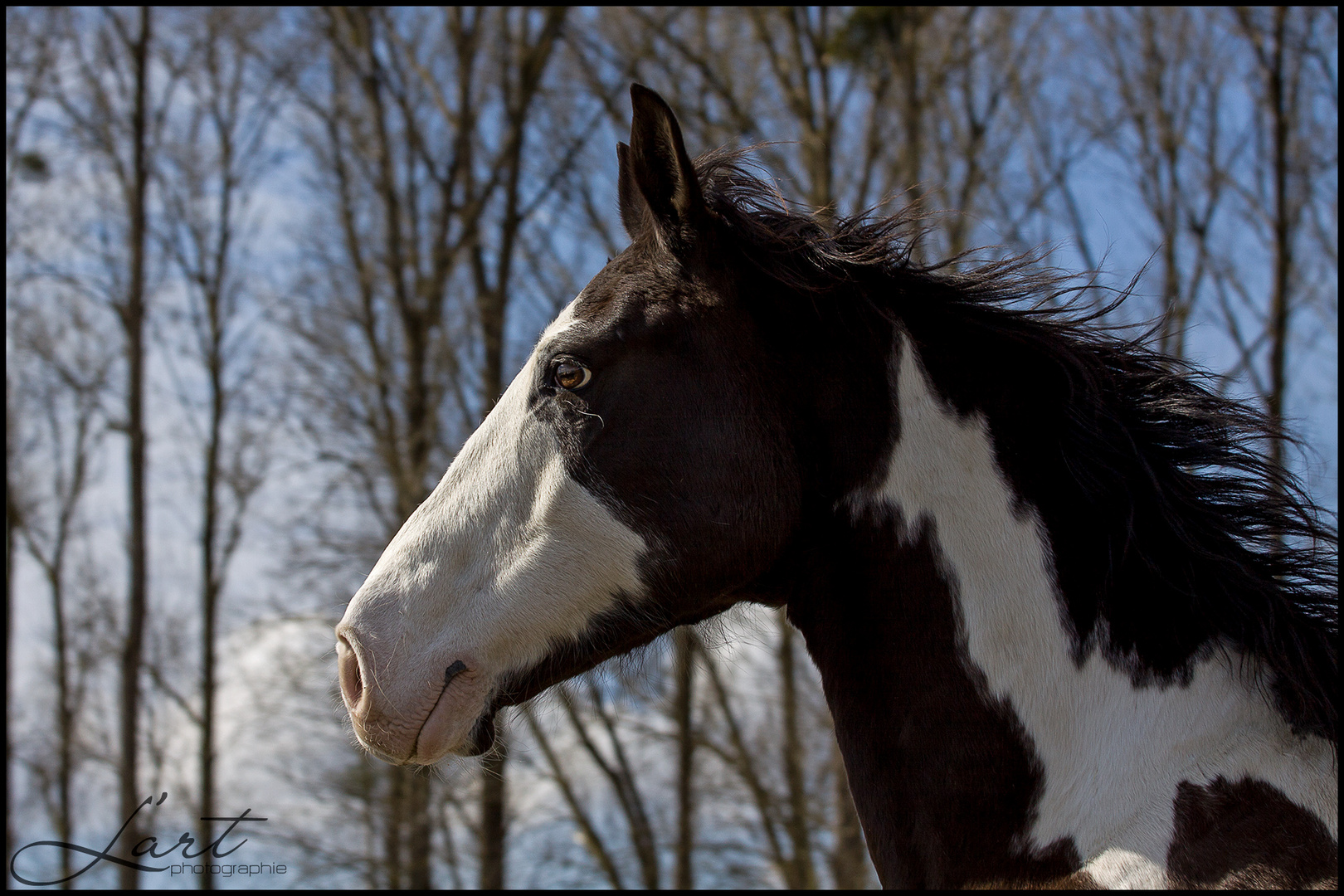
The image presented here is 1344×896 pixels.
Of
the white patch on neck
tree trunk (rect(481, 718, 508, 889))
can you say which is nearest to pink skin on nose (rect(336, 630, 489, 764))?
the white patch on neck

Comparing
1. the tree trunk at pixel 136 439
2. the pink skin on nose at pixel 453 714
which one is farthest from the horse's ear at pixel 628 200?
the tree trunk at pixel 136 439

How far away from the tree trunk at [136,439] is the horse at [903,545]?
11.8 metres

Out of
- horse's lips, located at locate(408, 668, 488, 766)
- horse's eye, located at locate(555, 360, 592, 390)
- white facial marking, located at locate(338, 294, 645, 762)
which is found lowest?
horse's lips, located at locate(408, 668, 488, 766)

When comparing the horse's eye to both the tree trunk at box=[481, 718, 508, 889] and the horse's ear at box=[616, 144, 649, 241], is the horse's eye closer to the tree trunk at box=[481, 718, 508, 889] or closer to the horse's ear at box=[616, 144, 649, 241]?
the horse's ear at box=[616, 144, 649, 241]

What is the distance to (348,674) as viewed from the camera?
7.16ft

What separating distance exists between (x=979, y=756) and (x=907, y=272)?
3.45 feet

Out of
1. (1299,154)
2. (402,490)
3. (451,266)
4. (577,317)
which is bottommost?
(577,317)

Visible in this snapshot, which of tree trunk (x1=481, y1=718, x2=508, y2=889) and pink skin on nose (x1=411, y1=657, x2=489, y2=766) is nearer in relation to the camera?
pink skin on nose (x1=411, y1=657, x2=489, y2=766)

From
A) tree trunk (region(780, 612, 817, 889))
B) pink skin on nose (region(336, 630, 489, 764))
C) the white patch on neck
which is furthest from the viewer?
tree trunk (region(780, 612, 817, 889))

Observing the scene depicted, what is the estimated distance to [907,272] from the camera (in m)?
2.32

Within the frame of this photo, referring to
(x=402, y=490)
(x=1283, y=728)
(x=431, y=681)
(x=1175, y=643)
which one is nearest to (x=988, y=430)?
(x=1175, y=643)

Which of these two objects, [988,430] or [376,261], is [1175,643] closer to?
[988,430]

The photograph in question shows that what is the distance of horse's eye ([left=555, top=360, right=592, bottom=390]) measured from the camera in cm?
230

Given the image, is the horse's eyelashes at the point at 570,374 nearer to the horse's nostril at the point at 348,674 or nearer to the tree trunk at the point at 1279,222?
the horse's nostril at the point at 348,674
